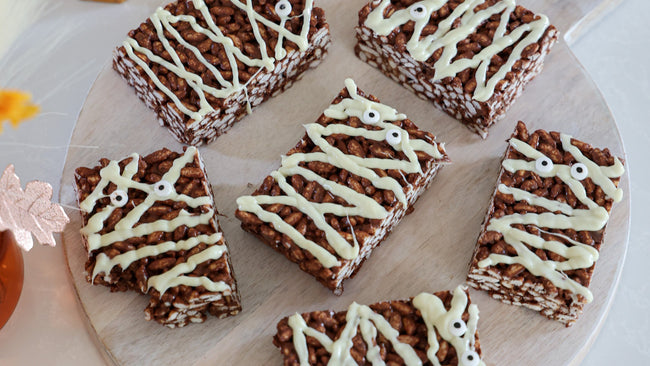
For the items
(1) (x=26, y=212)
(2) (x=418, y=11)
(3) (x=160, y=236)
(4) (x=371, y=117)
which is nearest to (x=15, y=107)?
(1) (x=26, y=212)

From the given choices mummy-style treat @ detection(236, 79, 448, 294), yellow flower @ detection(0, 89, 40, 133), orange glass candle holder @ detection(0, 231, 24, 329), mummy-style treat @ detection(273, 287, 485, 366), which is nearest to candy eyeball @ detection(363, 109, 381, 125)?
mummy-style treat @ detection(236, 79, 448, 294)

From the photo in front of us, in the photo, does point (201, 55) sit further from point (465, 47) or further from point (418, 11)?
point (465, 47)

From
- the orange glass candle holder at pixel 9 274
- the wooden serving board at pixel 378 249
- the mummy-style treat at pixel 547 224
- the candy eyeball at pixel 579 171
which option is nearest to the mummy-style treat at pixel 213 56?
the wooden serving board at pixel 378 249

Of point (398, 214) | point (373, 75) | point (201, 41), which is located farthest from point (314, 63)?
point (398, 214)

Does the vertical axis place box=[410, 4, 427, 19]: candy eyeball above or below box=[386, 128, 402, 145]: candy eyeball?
above

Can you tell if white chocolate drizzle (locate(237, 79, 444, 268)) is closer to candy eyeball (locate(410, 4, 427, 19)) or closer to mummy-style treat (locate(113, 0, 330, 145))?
mummy-style treat (locate(113, 0, 330, 145))

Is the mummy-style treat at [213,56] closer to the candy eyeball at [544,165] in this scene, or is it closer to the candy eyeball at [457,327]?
the candy eyeball at [544,165]

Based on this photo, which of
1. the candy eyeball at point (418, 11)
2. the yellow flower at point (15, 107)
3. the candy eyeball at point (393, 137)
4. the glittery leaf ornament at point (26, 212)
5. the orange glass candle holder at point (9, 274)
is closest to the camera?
the glittery leaf ornament at point (26, 212)
